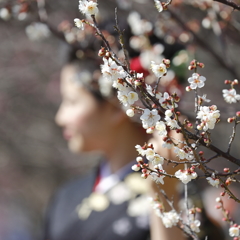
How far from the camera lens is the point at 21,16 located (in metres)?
1.73

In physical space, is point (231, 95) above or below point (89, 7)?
below

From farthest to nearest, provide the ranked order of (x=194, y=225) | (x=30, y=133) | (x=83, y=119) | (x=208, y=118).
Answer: (x=30, y=133), (x=83, y=119), (x=194, y=225), (x=208, y=118)

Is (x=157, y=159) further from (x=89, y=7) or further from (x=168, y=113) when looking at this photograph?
(x=89, y=7)

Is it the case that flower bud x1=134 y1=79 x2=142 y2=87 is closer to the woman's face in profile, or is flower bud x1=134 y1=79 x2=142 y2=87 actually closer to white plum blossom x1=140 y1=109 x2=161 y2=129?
white plum blossom x1=140 y1=109 x2=161 y2=129

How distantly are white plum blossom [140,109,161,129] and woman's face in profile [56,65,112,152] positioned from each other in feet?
3.47

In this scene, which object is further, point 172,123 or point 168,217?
point 168,217

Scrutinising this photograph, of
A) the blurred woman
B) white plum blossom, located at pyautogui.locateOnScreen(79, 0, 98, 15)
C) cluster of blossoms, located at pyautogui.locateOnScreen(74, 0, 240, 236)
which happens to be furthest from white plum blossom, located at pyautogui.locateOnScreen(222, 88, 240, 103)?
the blurred woman

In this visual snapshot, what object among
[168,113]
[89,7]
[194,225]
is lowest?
[194,225]

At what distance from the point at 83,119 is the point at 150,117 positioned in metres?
1.07

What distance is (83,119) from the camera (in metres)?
1.74

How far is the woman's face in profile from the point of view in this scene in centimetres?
174

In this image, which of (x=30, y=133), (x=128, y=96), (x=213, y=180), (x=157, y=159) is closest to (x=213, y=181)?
(x=213, y=180)

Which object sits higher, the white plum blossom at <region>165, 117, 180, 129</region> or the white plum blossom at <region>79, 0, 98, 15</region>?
the white plum blossom at <region>79, 0, 98, 15</region>

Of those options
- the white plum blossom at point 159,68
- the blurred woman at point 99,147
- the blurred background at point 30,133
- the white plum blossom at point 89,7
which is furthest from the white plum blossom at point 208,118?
the blurred background at point 30,133
